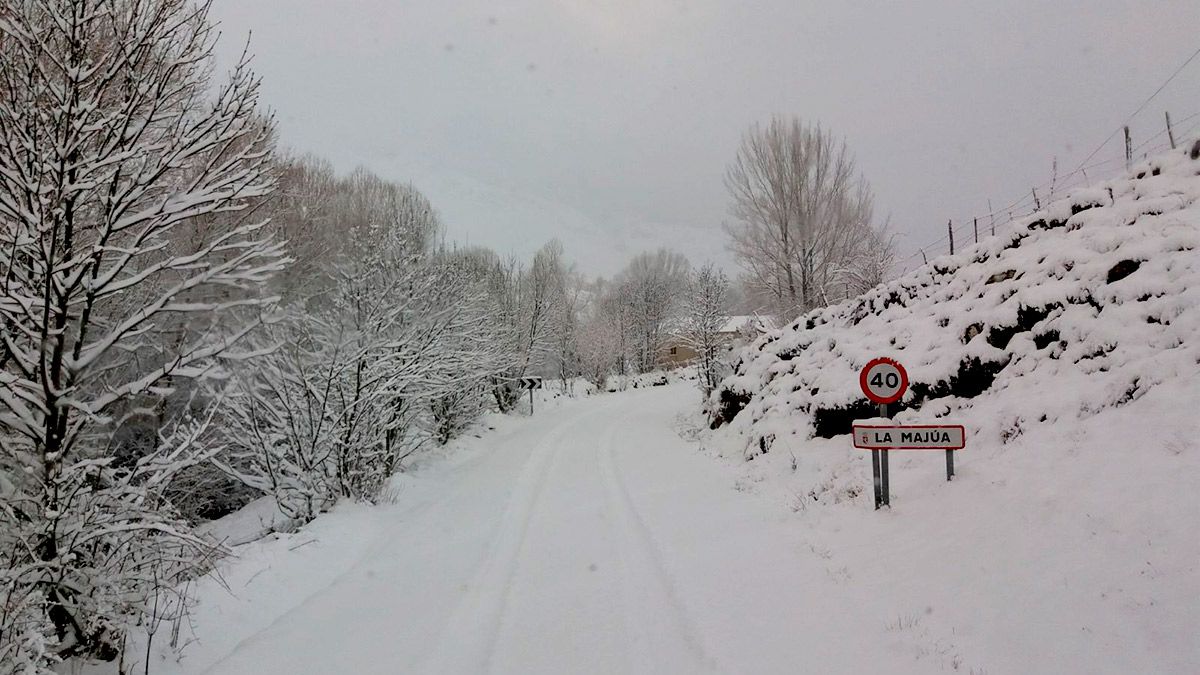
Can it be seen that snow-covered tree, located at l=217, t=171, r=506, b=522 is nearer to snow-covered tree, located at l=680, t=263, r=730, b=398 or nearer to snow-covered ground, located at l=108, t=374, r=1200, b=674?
snow-covered ground, located at l=108, t=374, r=1200, b=674

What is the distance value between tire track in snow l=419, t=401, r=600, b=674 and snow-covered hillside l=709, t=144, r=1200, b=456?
16.5 feet

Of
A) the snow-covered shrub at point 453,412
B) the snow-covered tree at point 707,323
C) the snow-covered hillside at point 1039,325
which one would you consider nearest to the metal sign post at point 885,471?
the snow-covered hillside at point 1039,325

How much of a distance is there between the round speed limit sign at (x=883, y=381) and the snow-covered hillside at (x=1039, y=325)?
4.77 feet

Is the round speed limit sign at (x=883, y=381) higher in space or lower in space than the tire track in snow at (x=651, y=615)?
higher

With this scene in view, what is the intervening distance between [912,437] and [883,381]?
0.63 m

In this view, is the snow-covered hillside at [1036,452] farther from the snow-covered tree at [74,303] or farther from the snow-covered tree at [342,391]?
the snow-covered tree at [342,391]

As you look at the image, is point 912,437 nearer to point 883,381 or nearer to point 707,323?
point 883,381

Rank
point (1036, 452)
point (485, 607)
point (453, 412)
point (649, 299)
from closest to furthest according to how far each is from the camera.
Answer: point (485, 607)
point (1036, 452)
point (453, 412)
point (649, 299)

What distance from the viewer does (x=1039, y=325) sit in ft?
22.8

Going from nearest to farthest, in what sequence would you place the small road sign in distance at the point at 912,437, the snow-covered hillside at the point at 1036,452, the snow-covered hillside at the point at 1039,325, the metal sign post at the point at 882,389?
the snow-covered hillside at the point at 1036,452 < the small road sign in distance at the point at 912,437 < the snow-covered hillside at the point at 1039,325 < the metal sign post at the point at 882,389

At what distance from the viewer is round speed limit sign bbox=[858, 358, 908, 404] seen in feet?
18.8

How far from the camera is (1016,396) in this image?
644 cm

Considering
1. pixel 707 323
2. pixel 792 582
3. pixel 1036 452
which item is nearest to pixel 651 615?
pixel 792 582

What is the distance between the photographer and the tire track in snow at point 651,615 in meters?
3.60
